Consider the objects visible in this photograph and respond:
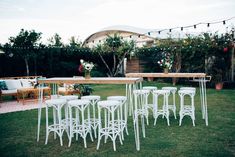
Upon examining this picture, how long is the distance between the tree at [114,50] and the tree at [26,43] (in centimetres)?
499

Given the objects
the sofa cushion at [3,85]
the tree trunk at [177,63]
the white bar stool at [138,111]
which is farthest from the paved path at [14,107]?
the tree trunk at [177,63]

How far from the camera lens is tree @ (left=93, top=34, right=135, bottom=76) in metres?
17.3

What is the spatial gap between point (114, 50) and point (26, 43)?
6.32 metres

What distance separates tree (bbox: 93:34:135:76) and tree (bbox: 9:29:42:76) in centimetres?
499

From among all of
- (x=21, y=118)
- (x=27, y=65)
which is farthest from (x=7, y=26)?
(x=21, y=118)

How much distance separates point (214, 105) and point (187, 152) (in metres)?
4.47

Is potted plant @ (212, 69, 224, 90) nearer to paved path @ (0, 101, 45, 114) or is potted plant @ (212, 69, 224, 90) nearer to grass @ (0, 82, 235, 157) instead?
grass @ (0, 82, 235, 157)

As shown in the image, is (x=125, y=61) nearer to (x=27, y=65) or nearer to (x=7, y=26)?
(x=27, y=65)

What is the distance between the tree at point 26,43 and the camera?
13.2 metres

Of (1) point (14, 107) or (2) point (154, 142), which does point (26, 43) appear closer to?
(1) point (14, 107)

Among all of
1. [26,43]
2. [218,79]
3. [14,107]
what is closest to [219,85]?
[218,79]

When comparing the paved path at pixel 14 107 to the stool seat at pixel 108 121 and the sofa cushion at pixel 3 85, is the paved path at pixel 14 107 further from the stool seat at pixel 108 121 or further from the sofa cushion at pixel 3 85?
the stool seat at pixel 108 121

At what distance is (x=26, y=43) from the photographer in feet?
44.4

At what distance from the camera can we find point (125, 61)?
→ 65.5ft
